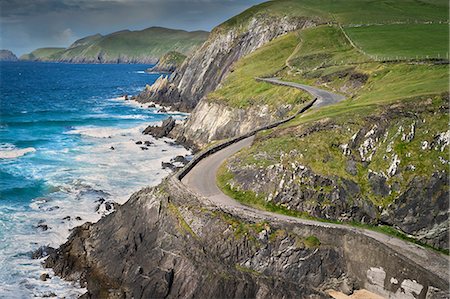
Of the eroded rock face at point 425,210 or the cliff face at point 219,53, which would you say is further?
the cliff face at point 219,53

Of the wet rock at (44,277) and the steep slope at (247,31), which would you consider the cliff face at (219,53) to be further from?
the wet rock at (44,277)

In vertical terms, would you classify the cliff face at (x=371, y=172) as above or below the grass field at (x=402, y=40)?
below

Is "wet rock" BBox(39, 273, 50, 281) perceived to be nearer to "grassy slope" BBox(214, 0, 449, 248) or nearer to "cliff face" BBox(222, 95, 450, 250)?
"grassy slope" BBox(214, 0, 449, 248)

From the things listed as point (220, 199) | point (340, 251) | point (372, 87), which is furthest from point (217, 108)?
point (340, 251)

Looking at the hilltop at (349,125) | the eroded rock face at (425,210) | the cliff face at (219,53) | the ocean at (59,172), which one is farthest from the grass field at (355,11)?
the eroded rock face at (425,210)

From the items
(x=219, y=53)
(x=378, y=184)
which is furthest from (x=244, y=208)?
(x=219, y=53)

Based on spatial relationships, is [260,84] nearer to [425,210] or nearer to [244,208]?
[244,208]

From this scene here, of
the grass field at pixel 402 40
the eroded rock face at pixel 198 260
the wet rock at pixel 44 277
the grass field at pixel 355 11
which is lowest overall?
the wet rock at pixel 44 277
